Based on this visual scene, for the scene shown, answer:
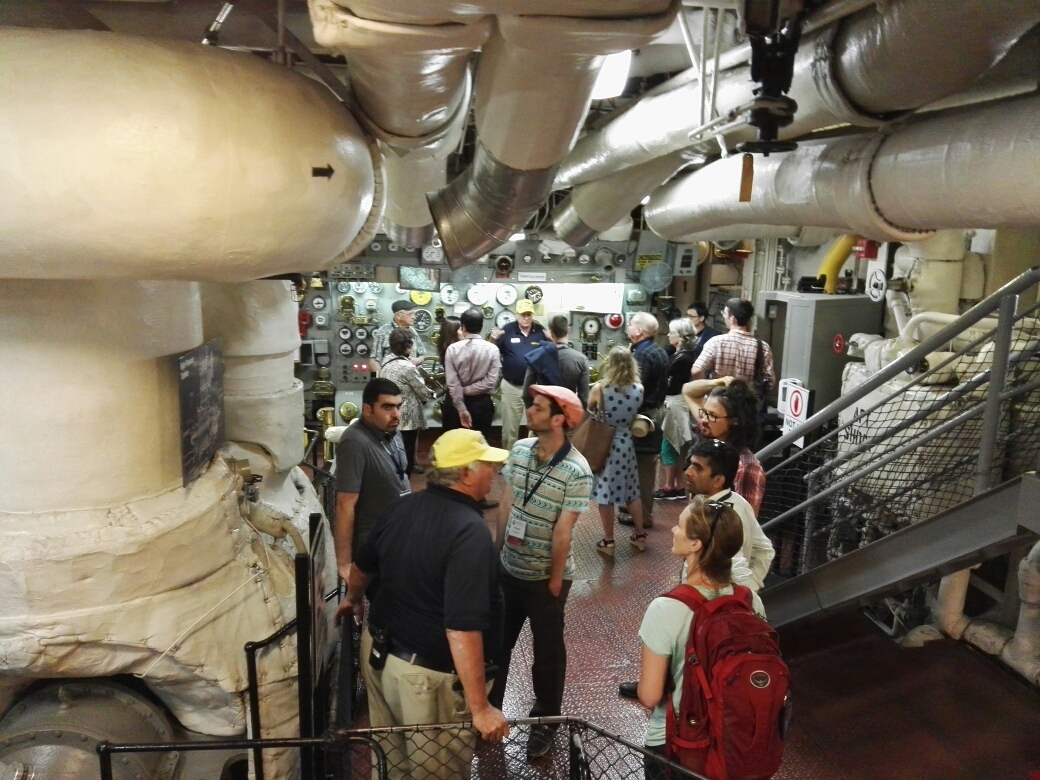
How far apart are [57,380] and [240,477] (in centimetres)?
78

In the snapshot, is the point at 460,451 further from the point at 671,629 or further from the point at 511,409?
the point at 511,409

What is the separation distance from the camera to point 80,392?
2.18m

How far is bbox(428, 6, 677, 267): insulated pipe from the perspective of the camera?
1.74 meters

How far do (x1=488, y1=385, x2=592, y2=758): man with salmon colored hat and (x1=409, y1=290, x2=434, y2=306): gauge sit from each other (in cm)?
551

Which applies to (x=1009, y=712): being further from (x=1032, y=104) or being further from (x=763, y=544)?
(x=1032, y=104)

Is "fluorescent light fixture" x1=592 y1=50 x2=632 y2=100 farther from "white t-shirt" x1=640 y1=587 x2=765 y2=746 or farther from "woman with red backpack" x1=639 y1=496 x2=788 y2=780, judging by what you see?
"white t-shirt" x1=640 y1=587 x2=765 y2=746

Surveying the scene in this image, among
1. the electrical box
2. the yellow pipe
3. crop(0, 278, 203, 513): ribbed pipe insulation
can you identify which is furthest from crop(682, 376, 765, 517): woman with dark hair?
the yellow pipe

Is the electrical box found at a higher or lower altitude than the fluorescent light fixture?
lower

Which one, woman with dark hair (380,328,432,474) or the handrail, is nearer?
the handrail

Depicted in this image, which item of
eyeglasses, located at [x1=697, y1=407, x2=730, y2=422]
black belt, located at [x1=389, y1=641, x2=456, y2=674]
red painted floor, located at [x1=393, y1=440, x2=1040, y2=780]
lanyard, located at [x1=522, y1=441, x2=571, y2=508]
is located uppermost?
eyeglasses, located at [x1=697, y1=407, x2=730, y2=422]

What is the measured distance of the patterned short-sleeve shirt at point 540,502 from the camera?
3121 millimetres

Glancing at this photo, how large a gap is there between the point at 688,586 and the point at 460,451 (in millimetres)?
807

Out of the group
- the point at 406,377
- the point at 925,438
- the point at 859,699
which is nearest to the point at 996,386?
the point at 925,438

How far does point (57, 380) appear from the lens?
84.6 inches
